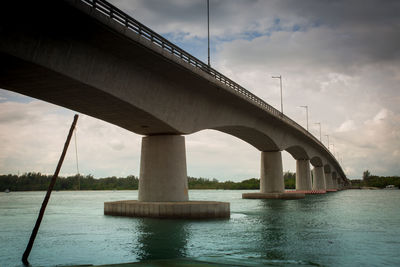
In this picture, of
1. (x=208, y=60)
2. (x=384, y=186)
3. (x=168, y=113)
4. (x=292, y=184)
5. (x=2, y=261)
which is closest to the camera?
(x=2, y=261)

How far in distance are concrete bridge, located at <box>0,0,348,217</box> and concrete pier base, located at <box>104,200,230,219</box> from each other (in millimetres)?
97

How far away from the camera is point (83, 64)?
56.4ft

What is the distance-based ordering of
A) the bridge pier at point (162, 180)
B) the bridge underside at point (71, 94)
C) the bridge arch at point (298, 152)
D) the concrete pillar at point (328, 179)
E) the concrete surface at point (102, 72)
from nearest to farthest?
the concrete surface at point (102, 72), the bridge underside at point (71, 94), the bridge pier at point (162, 180), the bridge arch at point (298, 152), the concrete pillar at point (328, 179)

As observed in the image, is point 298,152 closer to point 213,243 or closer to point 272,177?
point 272,177

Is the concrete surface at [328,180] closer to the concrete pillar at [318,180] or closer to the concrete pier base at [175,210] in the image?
the concrete pillar at [318,180]

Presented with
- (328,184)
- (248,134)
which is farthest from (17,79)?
(328,184)

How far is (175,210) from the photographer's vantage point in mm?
22594

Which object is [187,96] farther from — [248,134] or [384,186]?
[384,186]

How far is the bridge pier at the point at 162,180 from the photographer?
2411 centimetres

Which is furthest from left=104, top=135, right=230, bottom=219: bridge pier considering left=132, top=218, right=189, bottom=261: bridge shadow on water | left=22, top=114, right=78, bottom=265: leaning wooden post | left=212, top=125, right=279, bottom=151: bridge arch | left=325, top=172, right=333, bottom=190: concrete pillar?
left=325, top=172, right=333, bottom=190: concrete pillar

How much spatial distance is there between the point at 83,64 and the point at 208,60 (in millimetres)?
14579

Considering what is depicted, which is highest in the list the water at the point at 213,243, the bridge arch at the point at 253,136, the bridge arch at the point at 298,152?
the bridge arch at the point at 298,152

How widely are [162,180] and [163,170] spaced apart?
2.15 feet

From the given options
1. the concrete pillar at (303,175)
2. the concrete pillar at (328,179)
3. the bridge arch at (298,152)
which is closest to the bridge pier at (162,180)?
the bridge arch at (298,152)
